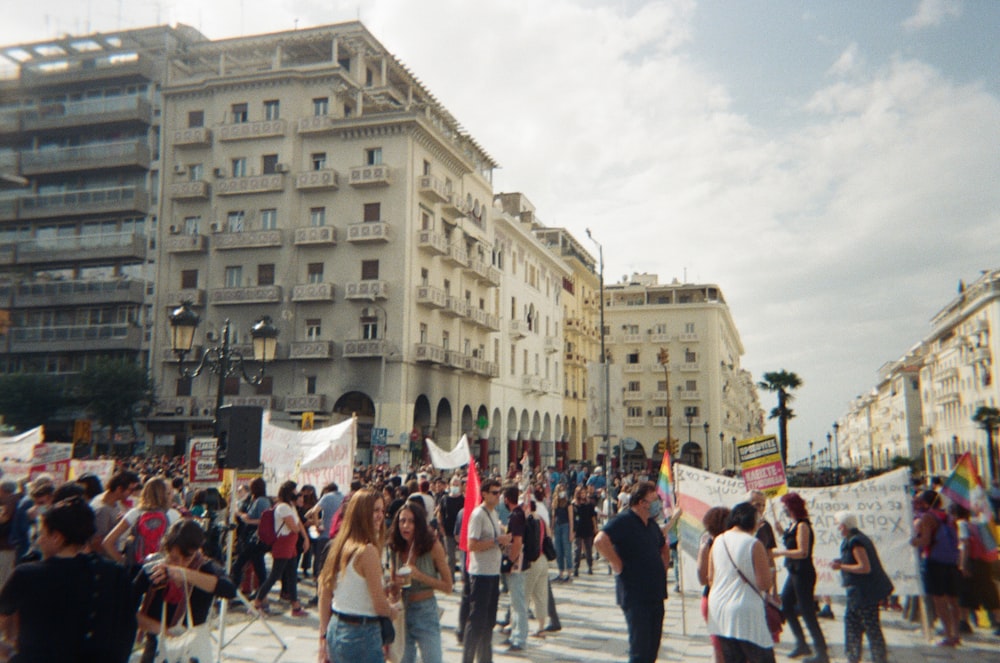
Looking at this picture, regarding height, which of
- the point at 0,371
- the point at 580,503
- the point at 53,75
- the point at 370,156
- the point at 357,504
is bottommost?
the point at 580,503

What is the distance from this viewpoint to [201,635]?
521 centimetres

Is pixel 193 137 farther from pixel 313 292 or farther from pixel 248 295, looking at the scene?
pixel 313 292

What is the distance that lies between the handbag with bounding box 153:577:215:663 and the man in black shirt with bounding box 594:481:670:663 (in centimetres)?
305

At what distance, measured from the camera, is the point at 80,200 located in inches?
1813

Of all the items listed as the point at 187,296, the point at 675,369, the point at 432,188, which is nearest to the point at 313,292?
the point at 187,296

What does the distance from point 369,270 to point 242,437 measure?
2735cm

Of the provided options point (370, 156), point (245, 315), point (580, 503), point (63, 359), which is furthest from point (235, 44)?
point (580, 503)

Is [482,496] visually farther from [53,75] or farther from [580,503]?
[53,75]

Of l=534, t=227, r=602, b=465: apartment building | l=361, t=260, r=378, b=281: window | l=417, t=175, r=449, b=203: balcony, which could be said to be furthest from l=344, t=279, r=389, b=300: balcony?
l=534, t=227, r=602, b=465: apartment building

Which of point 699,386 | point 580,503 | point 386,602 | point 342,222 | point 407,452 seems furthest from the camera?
point 699,386

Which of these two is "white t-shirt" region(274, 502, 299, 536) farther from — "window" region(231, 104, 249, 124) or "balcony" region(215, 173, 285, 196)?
"window" region(231, 104, 249, 124)

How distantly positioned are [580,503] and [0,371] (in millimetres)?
42547

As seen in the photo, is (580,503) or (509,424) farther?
(509,424)

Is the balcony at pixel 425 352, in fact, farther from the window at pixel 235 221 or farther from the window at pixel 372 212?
the window at pixel 235 221
